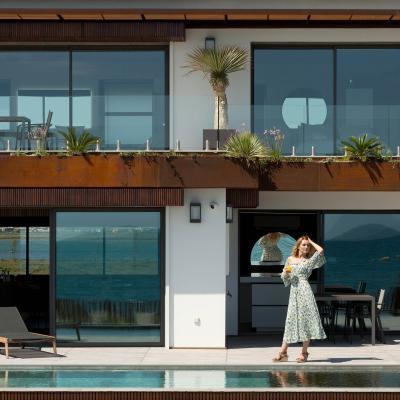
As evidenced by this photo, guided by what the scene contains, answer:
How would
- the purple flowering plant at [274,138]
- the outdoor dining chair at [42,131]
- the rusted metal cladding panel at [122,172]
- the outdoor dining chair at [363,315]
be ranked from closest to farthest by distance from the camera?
1. the rusted metal cladding panel at [122,172]
2. the outdoor dining chair at [42,131]
3. the purple flowering plant at [274,138]
4. the outdoor dining chair at [363,315]

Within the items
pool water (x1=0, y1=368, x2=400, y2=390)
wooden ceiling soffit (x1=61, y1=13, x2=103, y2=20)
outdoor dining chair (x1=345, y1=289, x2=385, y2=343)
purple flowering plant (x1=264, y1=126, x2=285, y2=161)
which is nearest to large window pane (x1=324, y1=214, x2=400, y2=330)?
outdoor dining chair (x1=345, y1=289, x2=385, y2=343)

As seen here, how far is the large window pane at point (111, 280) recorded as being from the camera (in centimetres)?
1789

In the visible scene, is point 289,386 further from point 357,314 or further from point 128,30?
point 128,30

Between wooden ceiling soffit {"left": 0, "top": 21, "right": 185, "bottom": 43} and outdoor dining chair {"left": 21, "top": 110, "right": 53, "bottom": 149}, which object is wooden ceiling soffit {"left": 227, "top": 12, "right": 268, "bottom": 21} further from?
outdoor dining chair {"left": 21, "top": 110, "right": 53, "bottom": 149}

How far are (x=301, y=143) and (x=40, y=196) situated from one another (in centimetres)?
456

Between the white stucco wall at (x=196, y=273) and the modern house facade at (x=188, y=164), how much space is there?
2 cm

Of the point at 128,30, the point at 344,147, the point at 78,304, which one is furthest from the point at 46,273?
the point at 344,147

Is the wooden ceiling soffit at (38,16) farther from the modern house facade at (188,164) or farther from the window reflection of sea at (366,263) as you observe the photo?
the window reflection of sea at (366,263)

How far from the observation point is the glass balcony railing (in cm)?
1812

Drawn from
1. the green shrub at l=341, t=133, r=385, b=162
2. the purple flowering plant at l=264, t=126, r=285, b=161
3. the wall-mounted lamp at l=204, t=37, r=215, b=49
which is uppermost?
the wall-mounted lamp at l=204, t=37, r=215, b=49

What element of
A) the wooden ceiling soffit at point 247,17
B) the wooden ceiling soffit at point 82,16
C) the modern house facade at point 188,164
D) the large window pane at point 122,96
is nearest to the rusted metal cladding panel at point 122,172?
the modern house facade at point 188,164

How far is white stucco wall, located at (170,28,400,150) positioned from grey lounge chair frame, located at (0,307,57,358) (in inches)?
164

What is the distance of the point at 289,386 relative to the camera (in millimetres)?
13195

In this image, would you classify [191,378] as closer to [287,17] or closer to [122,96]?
[122,96]
